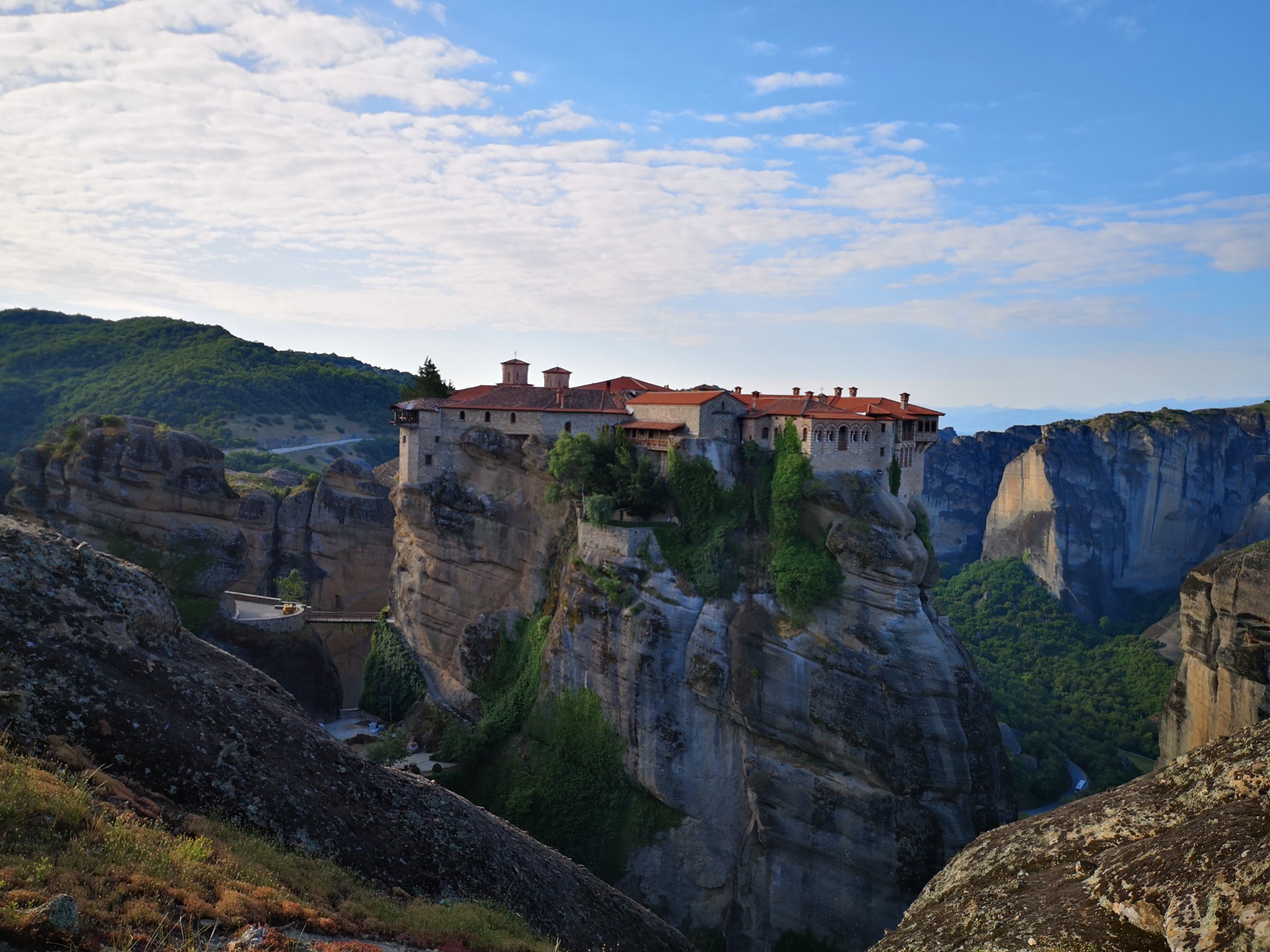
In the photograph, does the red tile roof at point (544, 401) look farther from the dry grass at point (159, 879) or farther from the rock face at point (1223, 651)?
the dry grass at point (159, 879)

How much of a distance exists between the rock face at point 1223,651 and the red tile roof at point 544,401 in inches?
867

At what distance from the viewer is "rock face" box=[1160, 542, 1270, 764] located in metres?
21.9

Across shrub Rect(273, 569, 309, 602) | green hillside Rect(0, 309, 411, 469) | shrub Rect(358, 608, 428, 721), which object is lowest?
shrub Rect(358, 608, 428, 721)

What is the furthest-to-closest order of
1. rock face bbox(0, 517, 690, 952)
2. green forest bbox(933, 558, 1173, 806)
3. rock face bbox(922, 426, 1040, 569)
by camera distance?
rock face bbox(922, 426, 1040, 569), green forest bbox(933, 558, 1173, 806), rock face bbox(0, 517, 690, 952)

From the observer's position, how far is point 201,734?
1212 centimetres

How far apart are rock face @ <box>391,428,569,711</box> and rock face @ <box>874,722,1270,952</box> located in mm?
28052

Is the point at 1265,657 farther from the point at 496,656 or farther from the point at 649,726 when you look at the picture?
the point at 496,656

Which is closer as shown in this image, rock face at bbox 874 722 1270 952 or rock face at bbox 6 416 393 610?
rock face at bbox 874 722 1270 952

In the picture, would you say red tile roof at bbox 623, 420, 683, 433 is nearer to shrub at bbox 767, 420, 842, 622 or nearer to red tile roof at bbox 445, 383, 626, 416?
red tile roof at bbox 445, 383, 626, 416

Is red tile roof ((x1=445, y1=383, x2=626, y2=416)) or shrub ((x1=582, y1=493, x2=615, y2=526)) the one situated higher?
red tile roof ((x1=445, y1=383, x2=626, y2=416))

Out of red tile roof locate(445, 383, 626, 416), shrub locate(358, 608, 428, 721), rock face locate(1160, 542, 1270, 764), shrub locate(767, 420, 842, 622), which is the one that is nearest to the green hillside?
shrub locate(358, 608, 428, 721)

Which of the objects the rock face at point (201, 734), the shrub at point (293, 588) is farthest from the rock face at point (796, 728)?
the shrub at point (293, 588)

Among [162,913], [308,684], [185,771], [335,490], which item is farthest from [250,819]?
[335,490]

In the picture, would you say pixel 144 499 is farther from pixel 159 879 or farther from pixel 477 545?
pixel 159 879
